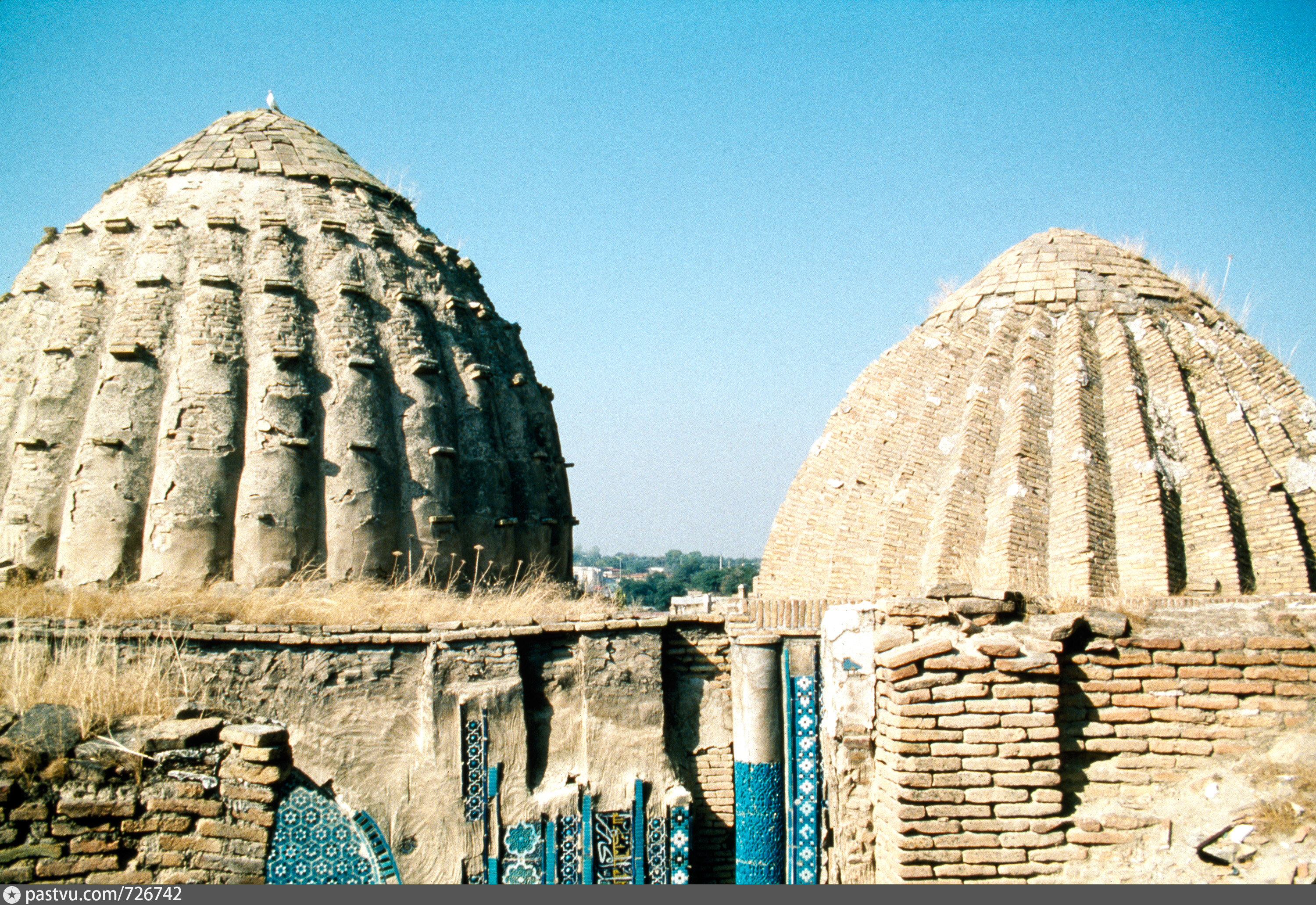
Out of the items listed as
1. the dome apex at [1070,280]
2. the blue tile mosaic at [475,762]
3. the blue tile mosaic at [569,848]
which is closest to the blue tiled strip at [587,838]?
the blue tile mosaic at [569,848]

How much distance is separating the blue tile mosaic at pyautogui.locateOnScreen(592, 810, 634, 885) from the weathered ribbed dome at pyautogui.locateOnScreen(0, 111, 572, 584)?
3.30 meters

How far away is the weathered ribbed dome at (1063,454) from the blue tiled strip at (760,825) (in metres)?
4.58

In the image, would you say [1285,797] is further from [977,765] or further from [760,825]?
[760,825]

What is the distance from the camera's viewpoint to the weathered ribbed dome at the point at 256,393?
30.1ft

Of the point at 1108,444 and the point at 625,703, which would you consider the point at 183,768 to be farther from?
the point at 1108,444

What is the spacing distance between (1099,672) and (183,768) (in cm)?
534

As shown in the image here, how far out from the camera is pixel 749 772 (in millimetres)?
8359

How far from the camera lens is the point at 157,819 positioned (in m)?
5.56

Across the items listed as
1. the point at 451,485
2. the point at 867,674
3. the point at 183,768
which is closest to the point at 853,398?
the point at 451,485

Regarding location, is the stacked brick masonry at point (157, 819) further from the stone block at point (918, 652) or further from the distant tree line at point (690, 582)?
the distant tree line at point (690, 582)

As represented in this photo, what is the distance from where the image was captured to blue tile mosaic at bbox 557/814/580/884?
7621 mm

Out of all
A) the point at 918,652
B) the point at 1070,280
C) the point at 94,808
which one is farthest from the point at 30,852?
the point at 1070,280

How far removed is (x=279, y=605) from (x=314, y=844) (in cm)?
239

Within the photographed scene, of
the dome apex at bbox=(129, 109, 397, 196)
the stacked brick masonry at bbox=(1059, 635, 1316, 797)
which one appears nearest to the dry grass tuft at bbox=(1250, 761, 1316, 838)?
the stacked brick masonry at bbox=(1059, 635, 1316, 797)
